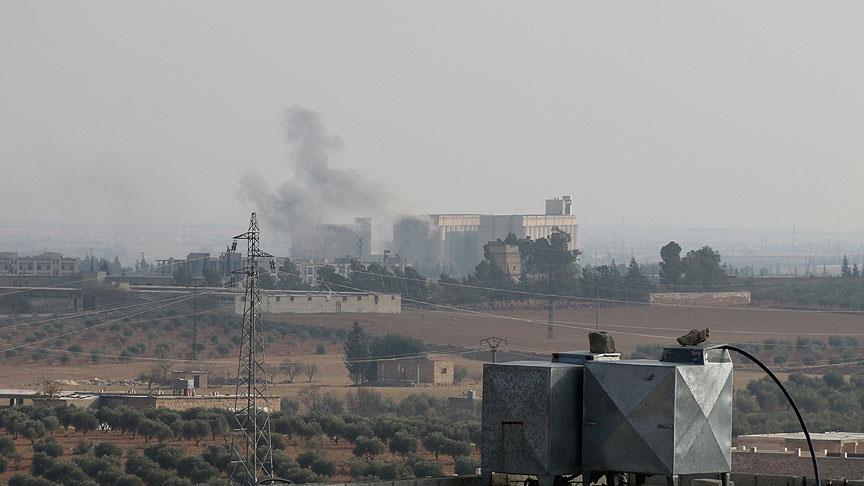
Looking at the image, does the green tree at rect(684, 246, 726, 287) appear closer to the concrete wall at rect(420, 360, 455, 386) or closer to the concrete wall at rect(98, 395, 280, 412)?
the concrete wall at rect(420, 360, 455, 386)

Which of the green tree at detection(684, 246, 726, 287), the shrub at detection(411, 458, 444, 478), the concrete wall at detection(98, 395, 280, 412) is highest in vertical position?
the green tree at detection(684, 246, 726, 287)

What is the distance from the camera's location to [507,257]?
414 ft

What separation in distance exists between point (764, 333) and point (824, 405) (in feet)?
98.5

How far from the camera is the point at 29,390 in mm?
69938

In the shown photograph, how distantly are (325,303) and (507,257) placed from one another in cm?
2472

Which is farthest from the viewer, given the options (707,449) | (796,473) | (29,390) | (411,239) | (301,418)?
(411,239)

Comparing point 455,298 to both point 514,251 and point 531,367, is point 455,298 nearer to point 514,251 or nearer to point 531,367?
point 514,251

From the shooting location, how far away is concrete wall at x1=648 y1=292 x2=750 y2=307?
108125mm

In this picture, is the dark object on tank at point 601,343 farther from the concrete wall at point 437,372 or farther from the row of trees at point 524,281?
the row of trees at point 524,281

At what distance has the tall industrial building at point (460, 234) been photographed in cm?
16425

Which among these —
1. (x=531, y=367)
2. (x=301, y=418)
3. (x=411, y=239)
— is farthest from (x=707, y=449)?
(x=411, y=239)

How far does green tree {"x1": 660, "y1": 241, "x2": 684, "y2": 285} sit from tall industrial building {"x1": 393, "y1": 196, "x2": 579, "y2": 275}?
46.3 meters

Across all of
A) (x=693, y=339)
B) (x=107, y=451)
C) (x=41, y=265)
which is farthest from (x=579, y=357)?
(x=41, y=265)

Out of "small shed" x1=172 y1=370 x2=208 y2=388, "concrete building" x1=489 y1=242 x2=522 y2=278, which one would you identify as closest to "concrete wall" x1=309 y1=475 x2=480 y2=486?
"small shed" x1=172 y1=370 x2=208 y2=388
